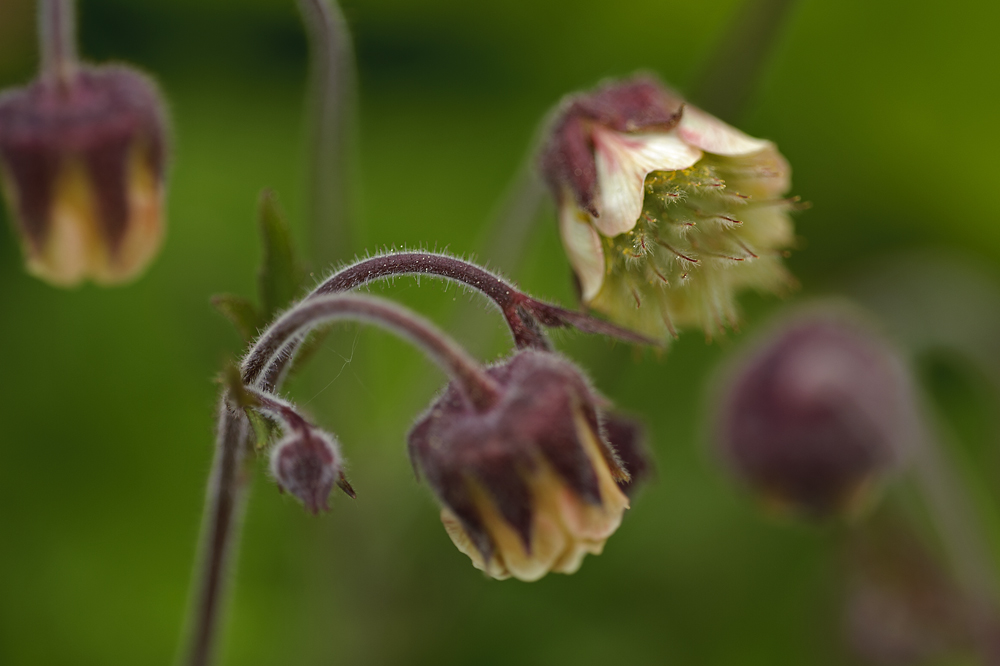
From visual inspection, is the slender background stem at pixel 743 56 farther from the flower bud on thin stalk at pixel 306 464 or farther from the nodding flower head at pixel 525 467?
the flower bud on thin stalk at pixel 306 464

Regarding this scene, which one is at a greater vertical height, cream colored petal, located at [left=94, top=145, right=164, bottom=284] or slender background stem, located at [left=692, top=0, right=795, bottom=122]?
slender background stem, located at [left=692, top=0, right=795, bottom=122]

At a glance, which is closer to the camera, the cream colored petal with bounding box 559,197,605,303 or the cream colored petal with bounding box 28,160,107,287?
the cream colored petal with bounding box 559,197,605,303

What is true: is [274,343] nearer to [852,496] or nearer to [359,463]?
[359,463]

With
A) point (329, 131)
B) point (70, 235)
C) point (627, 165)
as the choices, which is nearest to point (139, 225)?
point (70, 235)

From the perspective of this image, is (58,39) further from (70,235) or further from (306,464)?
(306,464)

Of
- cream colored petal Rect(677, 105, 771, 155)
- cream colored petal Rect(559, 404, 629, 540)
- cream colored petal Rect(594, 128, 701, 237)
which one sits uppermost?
cream colored petal Rect(677, 105, 771, 155)

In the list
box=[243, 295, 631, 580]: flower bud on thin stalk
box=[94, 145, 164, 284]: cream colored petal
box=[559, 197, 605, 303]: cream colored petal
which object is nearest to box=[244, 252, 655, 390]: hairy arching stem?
box=[243, 295, 631, 580]: flower bud on thin stalk

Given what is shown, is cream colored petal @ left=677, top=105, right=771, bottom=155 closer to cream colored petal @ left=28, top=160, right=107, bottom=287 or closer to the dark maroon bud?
the dark maroon bud

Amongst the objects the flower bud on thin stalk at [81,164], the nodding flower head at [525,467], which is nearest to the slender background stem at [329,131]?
the flower bud on thin stalk at [81,164]
